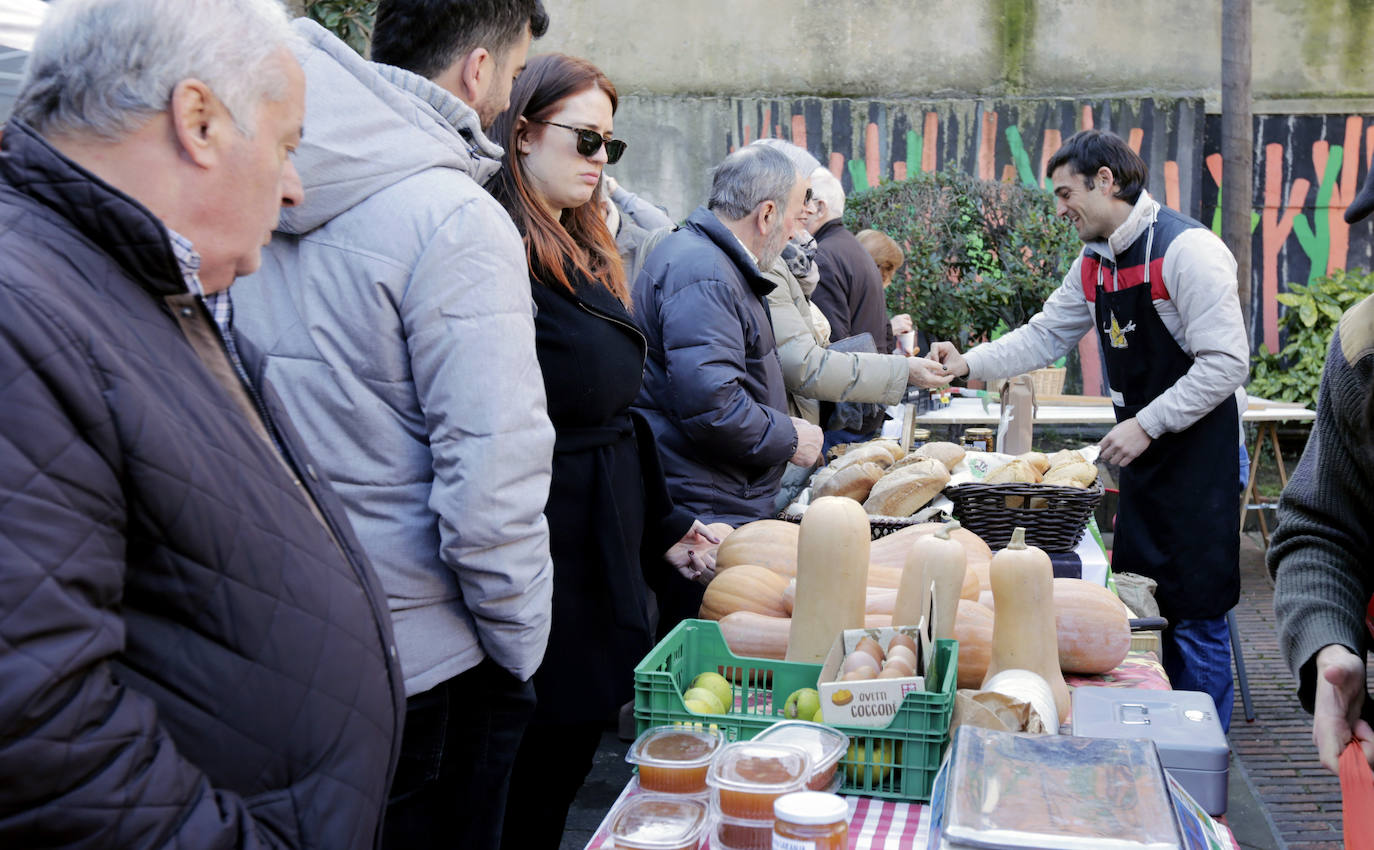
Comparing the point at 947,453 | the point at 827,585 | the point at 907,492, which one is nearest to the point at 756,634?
the point at 827,585

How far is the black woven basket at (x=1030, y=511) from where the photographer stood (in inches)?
127

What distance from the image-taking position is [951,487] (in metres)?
3.38

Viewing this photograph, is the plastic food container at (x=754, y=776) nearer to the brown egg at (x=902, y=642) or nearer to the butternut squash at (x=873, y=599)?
the brown egg at (x=902, y=642)

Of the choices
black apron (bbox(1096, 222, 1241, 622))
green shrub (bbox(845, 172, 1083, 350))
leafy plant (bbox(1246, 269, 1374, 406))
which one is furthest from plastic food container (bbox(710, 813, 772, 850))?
leafy plant (bbox(1246, 269, 1374, 406))

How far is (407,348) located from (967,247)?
7.39 m

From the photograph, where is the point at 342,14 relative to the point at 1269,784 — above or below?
above

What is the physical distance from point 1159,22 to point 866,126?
279cm

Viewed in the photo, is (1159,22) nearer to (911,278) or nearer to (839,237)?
(911,278)

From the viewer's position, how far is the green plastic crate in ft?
5.82

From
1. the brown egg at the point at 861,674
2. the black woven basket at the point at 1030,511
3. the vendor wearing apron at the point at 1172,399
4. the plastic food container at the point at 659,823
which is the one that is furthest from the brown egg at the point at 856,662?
the vendor wearing apron at the point at 1172,399

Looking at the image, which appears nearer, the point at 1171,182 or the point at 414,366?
the point at 414,366

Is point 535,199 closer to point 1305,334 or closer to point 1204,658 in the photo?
point 1204,658

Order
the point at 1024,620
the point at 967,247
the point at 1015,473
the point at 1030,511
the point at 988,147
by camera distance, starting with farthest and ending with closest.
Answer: the point at 988,147 → the point at 967,247 → the point at 1015,473 → the point at 1030,511 → the point at 1024,620

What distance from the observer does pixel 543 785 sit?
259 centimetres
